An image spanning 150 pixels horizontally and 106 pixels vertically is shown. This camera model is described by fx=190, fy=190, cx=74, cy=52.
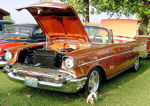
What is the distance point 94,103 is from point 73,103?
391 mm

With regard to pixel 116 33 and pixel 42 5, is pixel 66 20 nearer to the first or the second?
pixel 42 5

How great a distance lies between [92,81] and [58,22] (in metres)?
1.67

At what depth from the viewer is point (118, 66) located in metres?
4.71

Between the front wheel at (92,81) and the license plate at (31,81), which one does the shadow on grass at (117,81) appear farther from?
the license plate at (31,81)

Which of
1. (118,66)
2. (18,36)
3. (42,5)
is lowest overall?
(118,66)

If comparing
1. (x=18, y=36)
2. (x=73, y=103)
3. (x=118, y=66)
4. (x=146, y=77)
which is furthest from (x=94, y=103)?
(x=18, y=36)

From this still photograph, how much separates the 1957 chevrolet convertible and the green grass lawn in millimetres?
321

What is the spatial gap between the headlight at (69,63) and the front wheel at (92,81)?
19.6 inches

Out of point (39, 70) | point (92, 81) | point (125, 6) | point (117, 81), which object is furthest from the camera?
point (125, 6)

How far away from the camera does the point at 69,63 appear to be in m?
3.38

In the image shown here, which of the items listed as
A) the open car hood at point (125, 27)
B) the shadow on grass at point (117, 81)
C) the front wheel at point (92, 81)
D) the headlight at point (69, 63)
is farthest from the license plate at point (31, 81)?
the open car hood at point (125, 27)


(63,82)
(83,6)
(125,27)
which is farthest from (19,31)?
(83,6)

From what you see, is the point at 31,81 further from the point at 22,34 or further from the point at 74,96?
the point at 22,34

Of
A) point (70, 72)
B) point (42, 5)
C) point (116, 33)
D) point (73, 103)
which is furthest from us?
point (116, 33)
